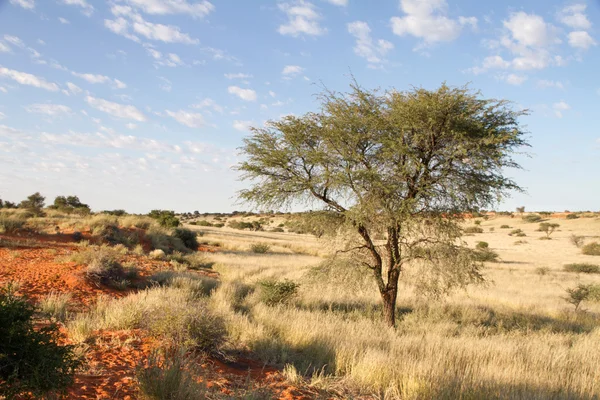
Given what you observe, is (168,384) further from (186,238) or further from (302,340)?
(186,238)

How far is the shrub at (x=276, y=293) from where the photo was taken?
13203 mm

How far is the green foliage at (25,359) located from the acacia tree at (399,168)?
748 cm

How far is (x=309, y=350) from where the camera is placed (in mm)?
7273

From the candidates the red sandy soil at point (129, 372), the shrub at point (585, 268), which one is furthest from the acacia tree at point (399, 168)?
the shrub at point (585, 268)

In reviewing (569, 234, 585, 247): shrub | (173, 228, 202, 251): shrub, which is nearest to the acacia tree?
(173, 228, 202, 251): shrub

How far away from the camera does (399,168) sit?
10.5 m

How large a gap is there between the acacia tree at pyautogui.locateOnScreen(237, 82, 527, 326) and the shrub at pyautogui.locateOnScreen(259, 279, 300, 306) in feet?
10.2

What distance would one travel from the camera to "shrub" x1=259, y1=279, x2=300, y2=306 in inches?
520

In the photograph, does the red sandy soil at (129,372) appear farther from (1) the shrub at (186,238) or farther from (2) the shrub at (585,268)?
(2) the shrub at (585,268)

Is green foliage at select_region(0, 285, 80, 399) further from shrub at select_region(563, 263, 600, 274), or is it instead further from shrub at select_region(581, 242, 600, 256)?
shrub at select_region(581, 242, 600, 256)

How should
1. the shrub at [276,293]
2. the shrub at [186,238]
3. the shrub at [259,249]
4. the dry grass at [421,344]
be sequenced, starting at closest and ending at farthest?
the dry grass at [421,344] → the shrub at [276,293] → the shrub at [186,238] → the shrub at [259,249]

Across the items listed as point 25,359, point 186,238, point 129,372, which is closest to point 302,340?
point 129,372

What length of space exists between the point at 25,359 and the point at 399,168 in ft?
29.1

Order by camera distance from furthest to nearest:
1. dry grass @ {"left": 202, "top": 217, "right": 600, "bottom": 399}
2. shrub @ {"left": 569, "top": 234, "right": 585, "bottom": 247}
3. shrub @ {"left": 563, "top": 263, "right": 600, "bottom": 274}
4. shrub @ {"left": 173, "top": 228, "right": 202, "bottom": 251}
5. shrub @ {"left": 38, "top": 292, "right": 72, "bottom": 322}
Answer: shrub @ {"left": 569, "top": 234, "right": 585, "bottom": 247} < shrub @ {"left": 563, "top": 263, "right": 600, "bottom": 274} < shrub @ {"left": 173, "top": 228, "right": 202, "bottom": 251} < shrub @ {"left": 38, "top": 292, "right": 72, "bottom": 322} < dry grass @ {"left": 202, "top": 217, "right": 600, "bottom": 399}
